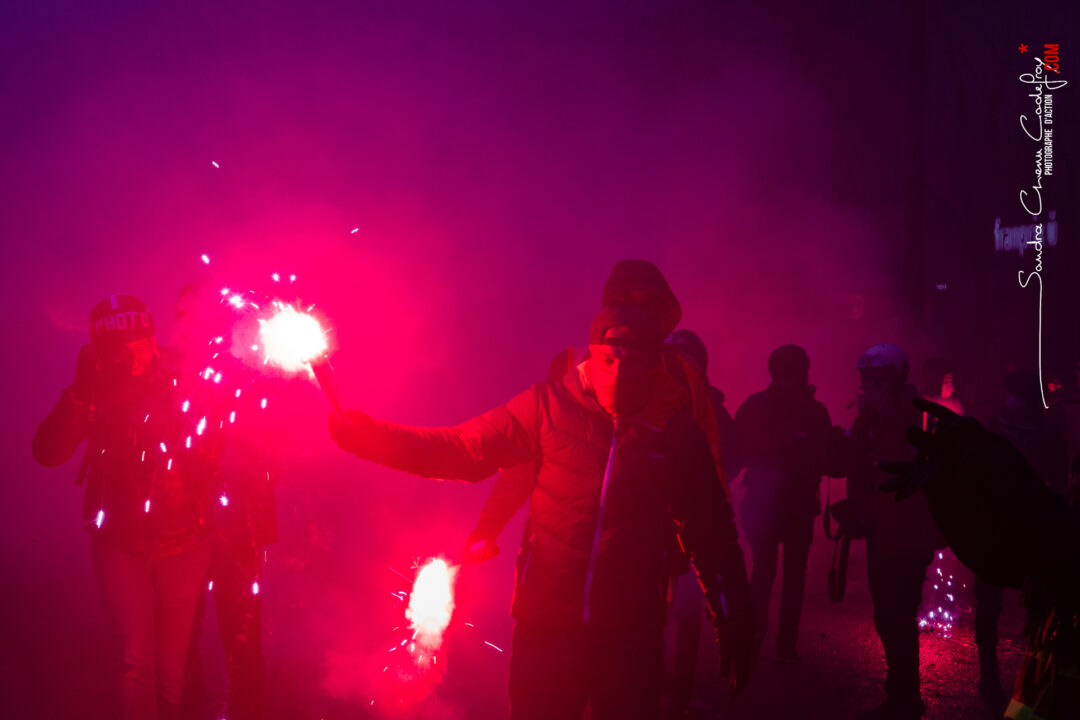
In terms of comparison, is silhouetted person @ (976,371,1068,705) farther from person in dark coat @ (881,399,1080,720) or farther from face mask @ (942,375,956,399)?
person in dark coat @ (881,399,1080,720)

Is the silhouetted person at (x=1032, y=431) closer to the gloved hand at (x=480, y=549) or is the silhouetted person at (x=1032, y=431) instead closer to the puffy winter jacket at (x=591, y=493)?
the puffy winter jacket at (x=591, y=493)

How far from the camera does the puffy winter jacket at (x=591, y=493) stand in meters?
3.16

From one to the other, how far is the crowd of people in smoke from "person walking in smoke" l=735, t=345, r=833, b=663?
17 millimetres

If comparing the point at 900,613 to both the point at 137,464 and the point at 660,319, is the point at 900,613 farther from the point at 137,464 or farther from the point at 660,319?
the point at 137,464

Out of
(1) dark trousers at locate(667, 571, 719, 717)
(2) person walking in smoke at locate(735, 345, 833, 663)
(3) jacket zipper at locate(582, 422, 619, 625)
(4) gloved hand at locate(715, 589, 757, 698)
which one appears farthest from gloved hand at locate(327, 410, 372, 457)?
(2) person walking in smoke at locate(735, 345, 833, 663)

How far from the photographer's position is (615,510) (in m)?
3.23

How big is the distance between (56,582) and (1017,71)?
17809 mm

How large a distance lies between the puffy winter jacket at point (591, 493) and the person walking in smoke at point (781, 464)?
249cm

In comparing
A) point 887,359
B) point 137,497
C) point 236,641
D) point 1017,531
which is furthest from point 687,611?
point 137,497

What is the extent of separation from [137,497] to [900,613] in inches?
173

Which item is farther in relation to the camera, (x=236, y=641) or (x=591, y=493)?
(x=236, y=641)

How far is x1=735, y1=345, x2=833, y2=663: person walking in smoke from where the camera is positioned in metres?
5.75

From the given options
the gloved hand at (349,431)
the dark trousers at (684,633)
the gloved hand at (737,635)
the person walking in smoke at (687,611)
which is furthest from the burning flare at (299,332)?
the dark trousers at (684,633)

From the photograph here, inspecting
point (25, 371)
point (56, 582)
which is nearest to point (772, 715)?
point (56, 582)
